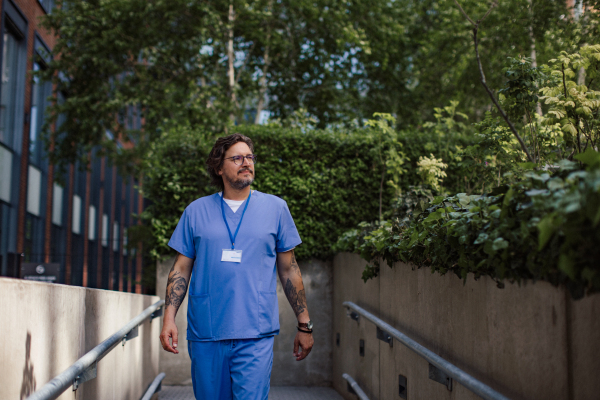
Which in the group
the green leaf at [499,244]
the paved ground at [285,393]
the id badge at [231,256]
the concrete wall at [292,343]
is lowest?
the paved ground at [285,393]

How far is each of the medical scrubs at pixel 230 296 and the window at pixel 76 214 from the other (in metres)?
16.3

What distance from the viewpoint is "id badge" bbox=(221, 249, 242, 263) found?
288 cm

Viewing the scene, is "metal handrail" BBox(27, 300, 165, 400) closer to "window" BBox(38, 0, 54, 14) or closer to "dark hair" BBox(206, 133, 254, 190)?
"dark hair" BBox(206, 133, 254, 190)

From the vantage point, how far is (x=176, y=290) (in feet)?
9.93

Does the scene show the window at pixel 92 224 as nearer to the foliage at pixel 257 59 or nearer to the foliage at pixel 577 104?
the foliage at pixel 257 59

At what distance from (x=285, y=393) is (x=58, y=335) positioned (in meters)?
4.50

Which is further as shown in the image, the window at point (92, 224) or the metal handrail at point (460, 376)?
the window at point (92, 224)

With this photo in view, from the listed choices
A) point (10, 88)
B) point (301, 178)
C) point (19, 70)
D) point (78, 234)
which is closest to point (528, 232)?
point (301, 178)

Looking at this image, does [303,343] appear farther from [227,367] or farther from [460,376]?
[460,376]

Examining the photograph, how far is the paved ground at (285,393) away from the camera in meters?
6.24

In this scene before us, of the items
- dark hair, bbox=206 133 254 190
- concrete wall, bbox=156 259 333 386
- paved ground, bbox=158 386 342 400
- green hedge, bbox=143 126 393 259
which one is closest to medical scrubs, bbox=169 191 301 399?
dark hair, bbox=206 133 254 190

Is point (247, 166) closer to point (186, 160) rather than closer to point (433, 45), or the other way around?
point (186, 160)

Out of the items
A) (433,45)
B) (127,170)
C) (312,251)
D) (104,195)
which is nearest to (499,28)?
(433,45)

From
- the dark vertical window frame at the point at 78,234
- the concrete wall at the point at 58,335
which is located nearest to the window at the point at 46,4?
the dark vertical window frame at the point at 78,234
